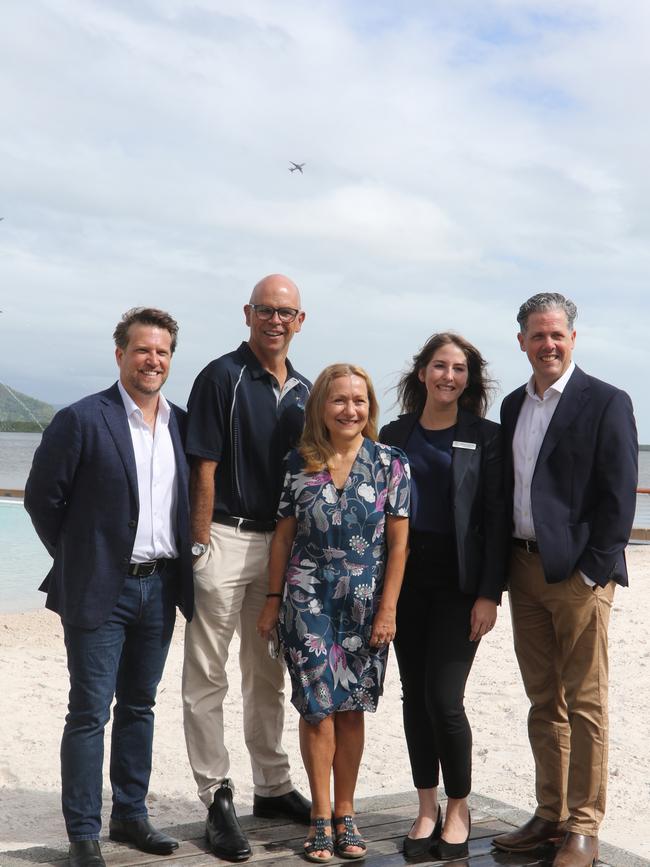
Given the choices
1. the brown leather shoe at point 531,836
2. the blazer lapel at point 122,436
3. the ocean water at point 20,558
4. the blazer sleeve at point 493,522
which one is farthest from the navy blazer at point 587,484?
the ocean water at point 20,558

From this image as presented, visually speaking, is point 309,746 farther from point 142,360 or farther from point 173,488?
point 142,360

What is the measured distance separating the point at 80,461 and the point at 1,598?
822 centimetres

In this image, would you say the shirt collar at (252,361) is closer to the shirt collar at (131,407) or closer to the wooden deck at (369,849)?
the shirt collar at (131,407)

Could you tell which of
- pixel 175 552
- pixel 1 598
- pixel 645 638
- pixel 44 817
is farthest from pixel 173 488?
pixel 1 598

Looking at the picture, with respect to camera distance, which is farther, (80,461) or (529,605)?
(529,605)

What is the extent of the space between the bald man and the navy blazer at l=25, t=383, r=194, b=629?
0.32 m

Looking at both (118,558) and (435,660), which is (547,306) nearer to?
(435,660)

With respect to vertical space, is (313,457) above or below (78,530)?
above

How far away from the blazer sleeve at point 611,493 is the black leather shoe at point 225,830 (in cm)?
150

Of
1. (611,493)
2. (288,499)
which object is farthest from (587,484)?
(288,499)

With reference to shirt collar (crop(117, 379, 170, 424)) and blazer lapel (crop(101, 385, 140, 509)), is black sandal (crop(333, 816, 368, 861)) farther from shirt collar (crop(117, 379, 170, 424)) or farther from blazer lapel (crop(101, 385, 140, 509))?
shirt collar (crop(117, 379, 170, 424))

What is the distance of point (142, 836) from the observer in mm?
3256

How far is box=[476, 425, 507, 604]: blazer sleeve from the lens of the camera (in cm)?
325

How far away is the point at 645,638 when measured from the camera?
7.64 metres
